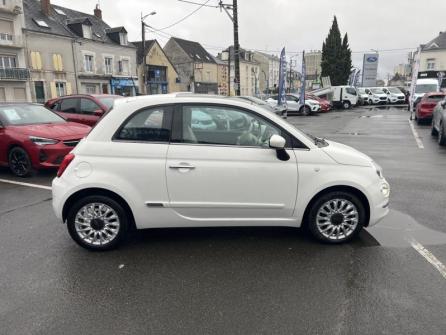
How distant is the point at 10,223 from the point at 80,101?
619 centimetres

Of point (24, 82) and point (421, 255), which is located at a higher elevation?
point (24, 82)

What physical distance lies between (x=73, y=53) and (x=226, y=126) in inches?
1461

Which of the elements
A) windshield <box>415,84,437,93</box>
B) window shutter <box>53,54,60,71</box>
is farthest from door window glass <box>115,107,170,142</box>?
window shutter <box>53,54,60,71</box>

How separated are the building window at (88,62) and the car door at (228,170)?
125ft

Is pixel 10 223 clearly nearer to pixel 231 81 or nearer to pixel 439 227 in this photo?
pixel 439 227

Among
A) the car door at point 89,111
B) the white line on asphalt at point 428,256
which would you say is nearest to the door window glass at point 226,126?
the white line on asphalt at point 428,256

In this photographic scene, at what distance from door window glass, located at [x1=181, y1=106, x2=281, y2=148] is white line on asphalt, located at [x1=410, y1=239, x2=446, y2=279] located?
6.58 feet

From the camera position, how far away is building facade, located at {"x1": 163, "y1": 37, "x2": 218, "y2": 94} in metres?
59.1

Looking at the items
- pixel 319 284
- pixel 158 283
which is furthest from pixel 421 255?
pixel 158 283

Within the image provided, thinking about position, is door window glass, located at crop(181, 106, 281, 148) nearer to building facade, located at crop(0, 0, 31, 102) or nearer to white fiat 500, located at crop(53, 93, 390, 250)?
white fiat 500, located at crop(53, 93, 390, 250)

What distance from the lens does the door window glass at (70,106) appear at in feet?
33.9

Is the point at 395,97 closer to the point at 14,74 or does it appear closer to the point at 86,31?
the point at 86,31

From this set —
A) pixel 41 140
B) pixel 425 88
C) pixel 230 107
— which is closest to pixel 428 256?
pixel 230 107

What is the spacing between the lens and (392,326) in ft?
8.89
